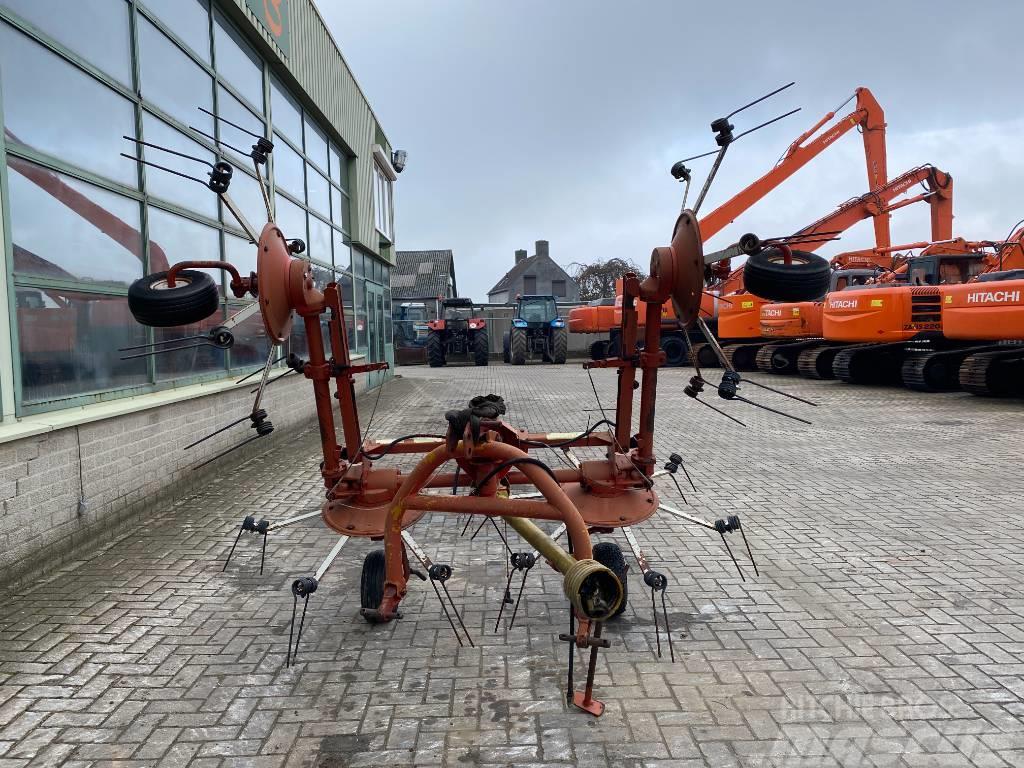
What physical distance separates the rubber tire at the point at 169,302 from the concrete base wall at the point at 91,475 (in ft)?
5.37

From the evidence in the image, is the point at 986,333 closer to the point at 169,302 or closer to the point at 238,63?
the point at 238,63

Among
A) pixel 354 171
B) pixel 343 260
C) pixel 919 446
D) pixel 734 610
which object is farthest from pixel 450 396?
pixel 734 610

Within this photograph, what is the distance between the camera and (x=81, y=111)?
523cm

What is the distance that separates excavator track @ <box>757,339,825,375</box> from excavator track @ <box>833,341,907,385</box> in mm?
2208

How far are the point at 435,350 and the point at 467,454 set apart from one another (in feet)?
78.1

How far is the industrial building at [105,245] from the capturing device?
4355 mm

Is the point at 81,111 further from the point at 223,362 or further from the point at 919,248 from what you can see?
the point at 919,248

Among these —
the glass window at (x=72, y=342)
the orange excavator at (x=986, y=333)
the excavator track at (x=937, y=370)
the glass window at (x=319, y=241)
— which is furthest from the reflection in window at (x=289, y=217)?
the excavator track at (x=937, y=370)

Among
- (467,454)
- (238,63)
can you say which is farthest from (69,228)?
(238,63)

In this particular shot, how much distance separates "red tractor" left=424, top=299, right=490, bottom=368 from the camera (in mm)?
26578

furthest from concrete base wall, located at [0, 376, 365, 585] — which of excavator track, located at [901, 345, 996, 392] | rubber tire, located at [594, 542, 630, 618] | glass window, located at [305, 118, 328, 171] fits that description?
excavator track, located at [901, 345, 996, 392]

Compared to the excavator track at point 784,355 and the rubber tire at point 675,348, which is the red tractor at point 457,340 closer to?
the rubber tire at point 675,348

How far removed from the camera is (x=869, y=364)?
15.0 metres

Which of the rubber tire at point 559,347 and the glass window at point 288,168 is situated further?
the rubber tire at point 559,347
